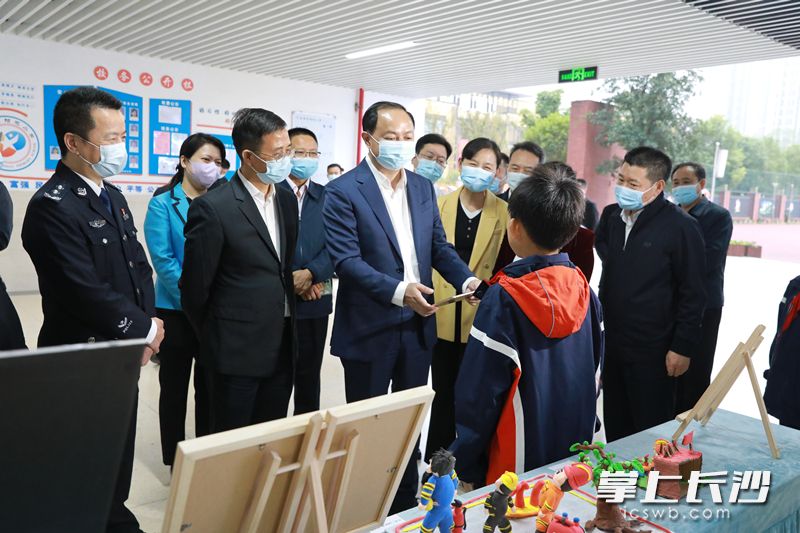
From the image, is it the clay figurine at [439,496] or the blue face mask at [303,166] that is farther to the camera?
the blue face mask at [303,166]

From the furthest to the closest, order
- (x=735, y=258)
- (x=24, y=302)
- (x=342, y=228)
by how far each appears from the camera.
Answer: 1. (x=735, y=258)
2. (x=24, y=302)
3. (x=342, y=228)

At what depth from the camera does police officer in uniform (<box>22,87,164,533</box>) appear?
181 centimetres

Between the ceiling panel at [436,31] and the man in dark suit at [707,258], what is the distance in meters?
1.97

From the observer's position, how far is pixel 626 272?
269 centimetres

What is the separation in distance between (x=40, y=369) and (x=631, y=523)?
1144 mm

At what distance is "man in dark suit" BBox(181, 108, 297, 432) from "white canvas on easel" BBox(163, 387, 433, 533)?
115 centimetres

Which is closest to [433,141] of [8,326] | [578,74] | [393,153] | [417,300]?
[393,153]

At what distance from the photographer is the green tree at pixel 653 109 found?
783 cm

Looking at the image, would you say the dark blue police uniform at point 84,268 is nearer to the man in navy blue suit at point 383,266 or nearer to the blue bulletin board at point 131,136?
the man in navy blue suit at point 383,266

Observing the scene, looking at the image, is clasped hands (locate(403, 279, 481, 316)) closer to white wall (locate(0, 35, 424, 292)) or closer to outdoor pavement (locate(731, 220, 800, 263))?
white wall (locate(0, 35, 424, 292))

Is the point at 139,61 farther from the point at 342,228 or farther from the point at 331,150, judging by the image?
the point at 342,228

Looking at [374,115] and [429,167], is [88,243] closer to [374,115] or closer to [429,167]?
[374,115]

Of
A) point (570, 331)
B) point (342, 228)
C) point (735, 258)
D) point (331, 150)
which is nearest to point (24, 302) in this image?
point (331, 150)

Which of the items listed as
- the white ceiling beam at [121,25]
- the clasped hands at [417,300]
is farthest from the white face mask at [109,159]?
the white ceiling beam at [121,25]
